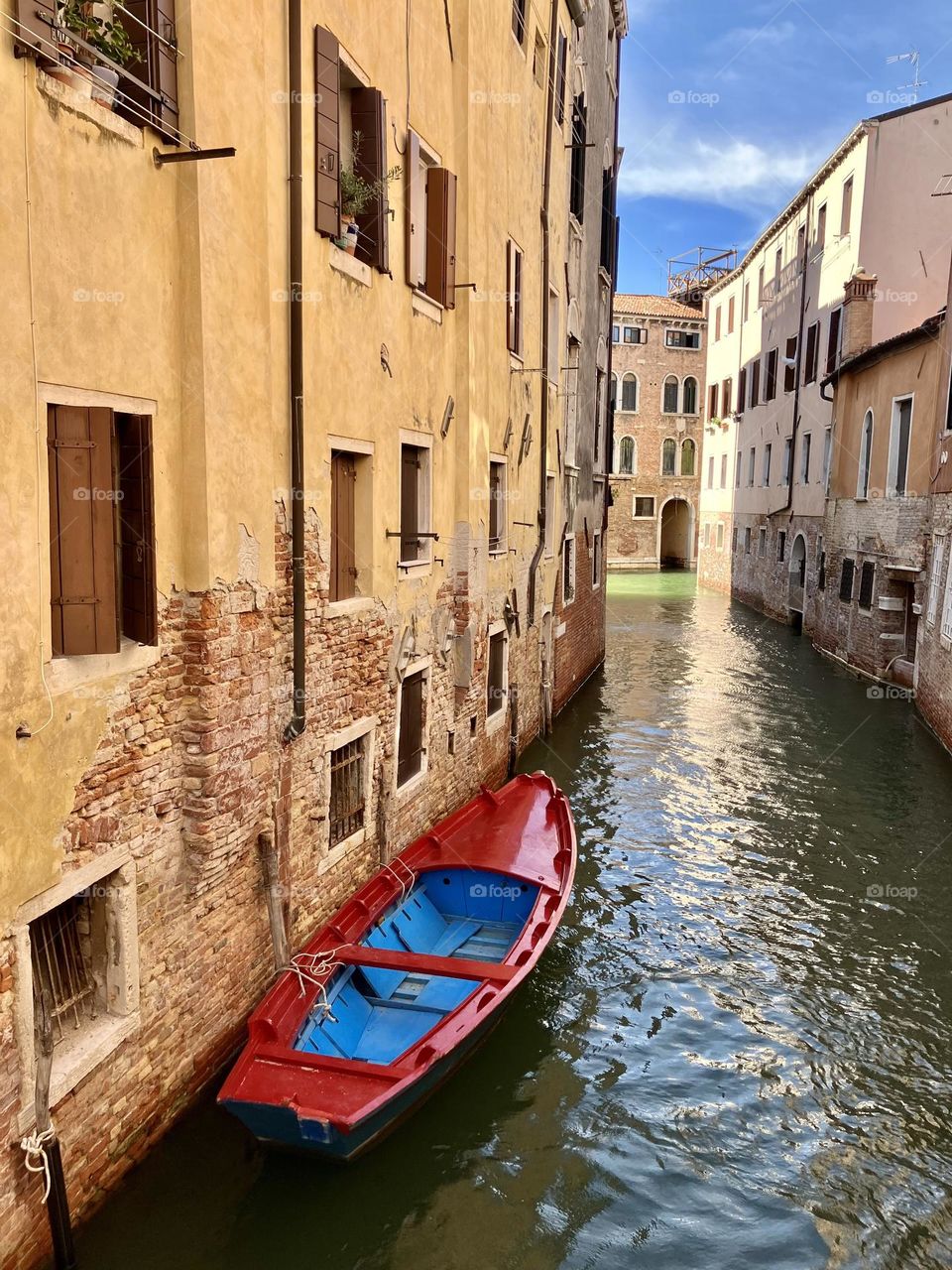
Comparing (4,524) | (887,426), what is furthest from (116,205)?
(887,426)

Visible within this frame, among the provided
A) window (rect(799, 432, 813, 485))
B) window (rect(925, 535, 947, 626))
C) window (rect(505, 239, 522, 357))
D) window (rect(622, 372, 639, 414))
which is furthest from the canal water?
window (rect(622, 372, 639, 414))

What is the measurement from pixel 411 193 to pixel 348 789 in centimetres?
547

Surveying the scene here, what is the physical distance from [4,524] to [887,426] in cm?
1914

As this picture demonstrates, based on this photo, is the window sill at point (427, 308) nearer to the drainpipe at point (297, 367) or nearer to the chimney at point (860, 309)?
the drainpipe at point (297, 367)

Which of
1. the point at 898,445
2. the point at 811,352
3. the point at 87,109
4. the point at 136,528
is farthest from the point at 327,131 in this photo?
the point at 811,352

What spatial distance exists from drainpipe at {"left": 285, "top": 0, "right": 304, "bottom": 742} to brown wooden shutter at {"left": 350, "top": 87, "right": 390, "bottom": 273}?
4.54 ft

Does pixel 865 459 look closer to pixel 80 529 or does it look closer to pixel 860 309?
pixel 860 309

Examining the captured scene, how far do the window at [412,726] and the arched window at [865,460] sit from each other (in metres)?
14.8

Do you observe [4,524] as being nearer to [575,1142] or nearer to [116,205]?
[116,205]

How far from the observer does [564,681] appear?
17844 millimetres

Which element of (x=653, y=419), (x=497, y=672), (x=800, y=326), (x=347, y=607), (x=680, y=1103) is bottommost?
(x=680, y=1103)

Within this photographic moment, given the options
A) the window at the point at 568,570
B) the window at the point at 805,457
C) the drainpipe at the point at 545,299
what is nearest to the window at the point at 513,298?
the drainpipe at the point at 545,299

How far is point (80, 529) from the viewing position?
4.71 meters

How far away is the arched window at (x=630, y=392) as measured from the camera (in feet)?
148
